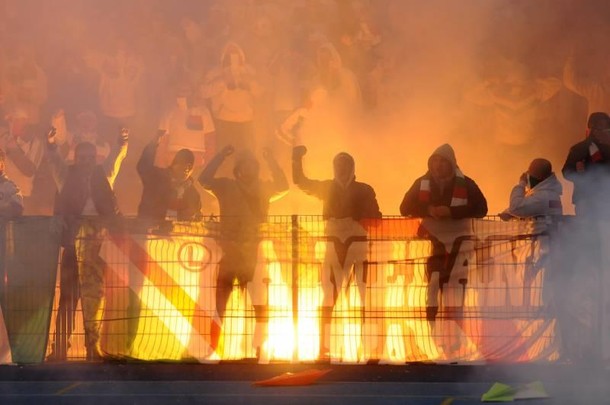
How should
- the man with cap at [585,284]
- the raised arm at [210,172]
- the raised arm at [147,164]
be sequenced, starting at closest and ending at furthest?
the man with cap at [585,284] → the raised arm at [210,172] → the raised arm at [147,164]

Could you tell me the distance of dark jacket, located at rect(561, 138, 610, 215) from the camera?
9469 millimetres

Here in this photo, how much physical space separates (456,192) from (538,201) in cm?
62

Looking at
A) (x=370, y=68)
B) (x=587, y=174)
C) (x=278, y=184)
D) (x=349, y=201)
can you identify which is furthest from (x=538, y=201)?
(x=370, y=68)

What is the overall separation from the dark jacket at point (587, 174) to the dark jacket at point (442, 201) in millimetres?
701

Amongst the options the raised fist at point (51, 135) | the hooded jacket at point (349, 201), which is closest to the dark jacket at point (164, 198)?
the hooded jacket at point (349, 201)

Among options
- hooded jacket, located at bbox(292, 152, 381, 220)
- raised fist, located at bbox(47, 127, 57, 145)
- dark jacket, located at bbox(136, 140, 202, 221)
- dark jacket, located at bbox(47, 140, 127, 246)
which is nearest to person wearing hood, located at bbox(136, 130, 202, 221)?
dark jacket, located at bbox(136, 140, 202, 221)

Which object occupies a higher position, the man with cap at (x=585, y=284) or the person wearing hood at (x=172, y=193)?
the person wearing hood at (x=172, y=193)

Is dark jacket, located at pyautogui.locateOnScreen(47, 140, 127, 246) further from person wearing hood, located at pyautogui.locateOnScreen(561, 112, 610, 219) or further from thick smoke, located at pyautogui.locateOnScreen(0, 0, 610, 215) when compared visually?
thick smoke, located at pyautogui.locateOnScreen(0, 0, 610, 215)

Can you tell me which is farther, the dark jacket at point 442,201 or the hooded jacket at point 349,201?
the hooded jacket at point 349,201

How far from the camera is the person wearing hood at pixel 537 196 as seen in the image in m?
9.51

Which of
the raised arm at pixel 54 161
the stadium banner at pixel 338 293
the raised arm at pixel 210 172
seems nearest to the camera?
the stadium banner at pixel 338 293

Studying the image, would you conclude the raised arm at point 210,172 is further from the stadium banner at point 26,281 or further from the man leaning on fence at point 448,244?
the man leaning on fence at point 448,244

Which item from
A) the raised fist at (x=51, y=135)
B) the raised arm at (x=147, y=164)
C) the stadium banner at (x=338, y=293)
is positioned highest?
the raised fist at (x=51, y=135)

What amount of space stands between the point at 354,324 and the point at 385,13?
297 inches
